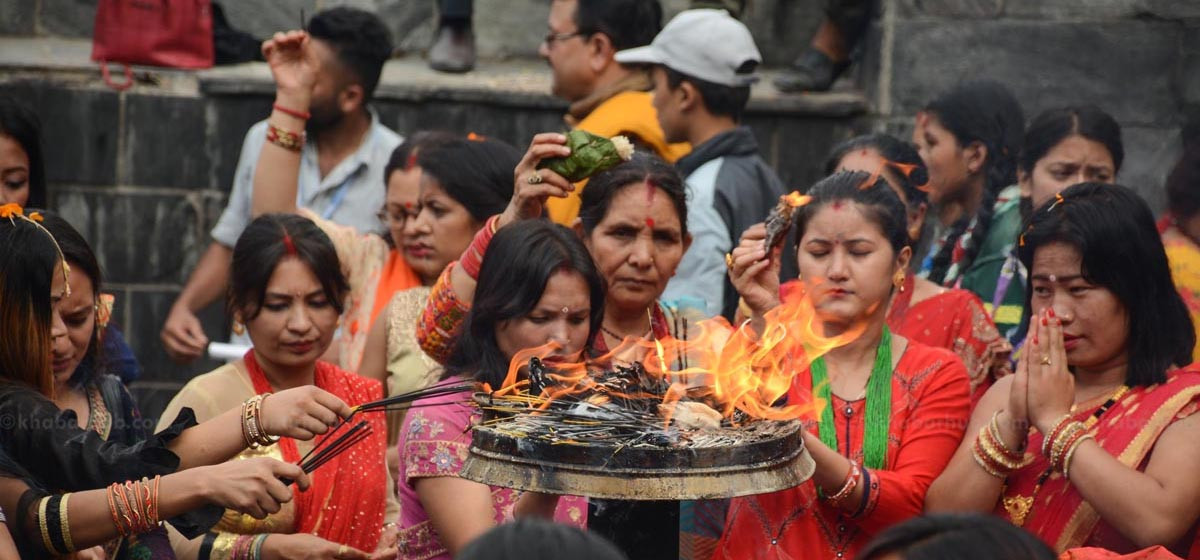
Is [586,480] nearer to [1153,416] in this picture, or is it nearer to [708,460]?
[708,460]

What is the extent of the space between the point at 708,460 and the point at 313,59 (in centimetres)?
347

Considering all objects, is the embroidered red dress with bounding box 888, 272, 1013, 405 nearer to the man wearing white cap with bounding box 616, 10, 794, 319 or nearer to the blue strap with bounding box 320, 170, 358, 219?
the man wearing white cap with bounding box 616, 10, 794, 319

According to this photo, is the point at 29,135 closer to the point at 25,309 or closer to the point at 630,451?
the point at 25,309

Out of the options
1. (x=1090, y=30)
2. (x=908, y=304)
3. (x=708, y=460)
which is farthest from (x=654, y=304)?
(x=1090, y=30)

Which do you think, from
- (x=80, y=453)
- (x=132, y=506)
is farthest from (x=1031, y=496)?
(x=80, y=453)

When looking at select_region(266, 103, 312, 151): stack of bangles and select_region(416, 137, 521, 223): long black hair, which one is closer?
select_region(416, 137, 521, 223): long black hair

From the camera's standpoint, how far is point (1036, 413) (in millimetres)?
3936

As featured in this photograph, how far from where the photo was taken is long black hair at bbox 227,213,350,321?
474 cm

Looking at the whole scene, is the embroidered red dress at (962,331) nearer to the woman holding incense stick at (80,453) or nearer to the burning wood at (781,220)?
the burning wood at (781,220)

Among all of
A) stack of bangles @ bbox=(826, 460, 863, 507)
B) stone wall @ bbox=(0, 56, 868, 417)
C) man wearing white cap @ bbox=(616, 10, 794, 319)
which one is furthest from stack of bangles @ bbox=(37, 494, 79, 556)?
stone wall @ bbox=(0, 56, 868, 417)

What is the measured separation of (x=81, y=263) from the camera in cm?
421

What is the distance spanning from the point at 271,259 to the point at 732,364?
172 centimetres

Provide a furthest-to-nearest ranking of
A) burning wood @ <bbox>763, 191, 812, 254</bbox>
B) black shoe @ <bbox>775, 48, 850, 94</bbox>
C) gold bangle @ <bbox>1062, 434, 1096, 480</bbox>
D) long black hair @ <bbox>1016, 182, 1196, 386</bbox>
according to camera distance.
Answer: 1. black shoe @ <bbox>775, 48, 850, 94</bbox>
2. burning wood @ <bbox>763, 191, 812, 254</bbox>
3. long black hair @ <bbox>1016, 182, 1196, 386</bbox>
4. gold bangle @ <bbox>1062, 434, 1096, 480</bbox>

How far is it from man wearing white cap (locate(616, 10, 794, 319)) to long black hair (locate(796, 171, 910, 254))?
1227 millimetres
